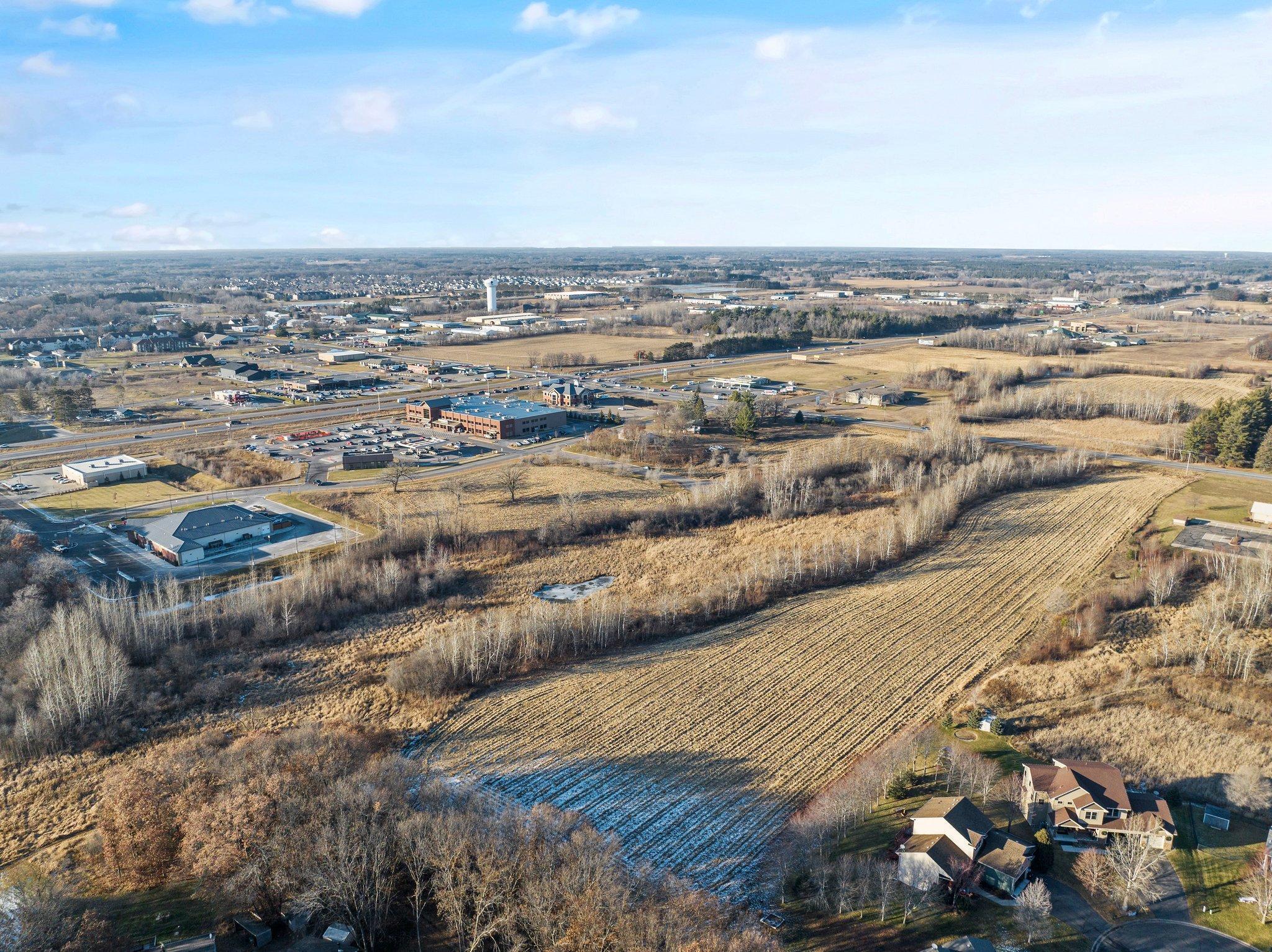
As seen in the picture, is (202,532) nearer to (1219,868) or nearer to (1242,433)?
(1219,868)

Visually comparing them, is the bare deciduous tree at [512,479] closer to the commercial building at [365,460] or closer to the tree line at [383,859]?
the commercial building at [365,460]

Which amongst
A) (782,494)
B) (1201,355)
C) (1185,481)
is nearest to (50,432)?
(782,494)

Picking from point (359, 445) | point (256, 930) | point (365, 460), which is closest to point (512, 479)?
point (365, 460)

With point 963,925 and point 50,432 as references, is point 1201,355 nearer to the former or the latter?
point 963,925

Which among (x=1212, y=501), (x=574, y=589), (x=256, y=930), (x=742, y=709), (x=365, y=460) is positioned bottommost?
(x=256, y=930)

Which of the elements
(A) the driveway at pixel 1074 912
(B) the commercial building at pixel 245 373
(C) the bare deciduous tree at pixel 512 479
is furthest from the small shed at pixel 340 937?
(B) the commercial building at pixel 245 373
